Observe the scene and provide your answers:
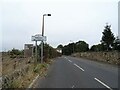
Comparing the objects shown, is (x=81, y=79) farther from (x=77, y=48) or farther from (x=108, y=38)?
(x=77, y=48)

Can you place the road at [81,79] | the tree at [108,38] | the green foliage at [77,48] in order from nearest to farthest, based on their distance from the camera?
the road at [81,79], the tree at [108,38], the green foliage at [77,48]

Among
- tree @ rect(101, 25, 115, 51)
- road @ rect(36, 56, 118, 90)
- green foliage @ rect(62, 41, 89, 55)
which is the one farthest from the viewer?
green foliage @ rect(62, 41, 89, 55)

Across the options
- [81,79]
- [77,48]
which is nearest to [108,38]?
[77,48]

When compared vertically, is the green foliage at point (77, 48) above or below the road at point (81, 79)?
above

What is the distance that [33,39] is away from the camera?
27.9 metres

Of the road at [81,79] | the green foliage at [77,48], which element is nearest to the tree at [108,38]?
the green foliage at [77,48]

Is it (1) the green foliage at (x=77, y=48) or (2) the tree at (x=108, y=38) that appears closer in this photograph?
(2) the tree at (x=108, y=38)

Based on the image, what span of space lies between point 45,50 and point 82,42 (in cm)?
11877

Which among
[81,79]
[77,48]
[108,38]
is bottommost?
[81,79]

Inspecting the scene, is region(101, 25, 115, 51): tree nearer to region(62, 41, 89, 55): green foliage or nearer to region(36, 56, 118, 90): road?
region(62, 41, 89, 55): green foliage

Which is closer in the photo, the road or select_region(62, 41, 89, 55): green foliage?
the road

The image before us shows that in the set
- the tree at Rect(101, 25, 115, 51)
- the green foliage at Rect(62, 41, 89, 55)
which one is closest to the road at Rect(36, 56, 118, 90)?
the tree at Rect(101, 25, 115, 51)

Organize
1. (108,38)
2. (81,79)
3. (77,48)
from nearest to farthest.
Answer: (81,79) < (108,38) < (77,48)

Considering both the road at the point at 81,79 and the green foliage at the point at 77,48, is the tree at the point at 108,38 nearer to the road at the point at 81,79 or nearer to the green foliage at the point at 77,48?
the green foliage at the point at 77,48
